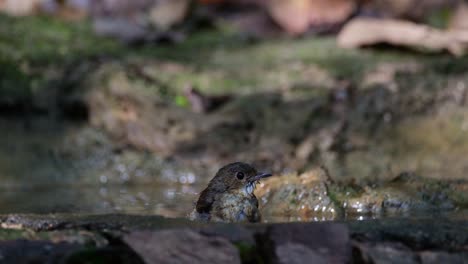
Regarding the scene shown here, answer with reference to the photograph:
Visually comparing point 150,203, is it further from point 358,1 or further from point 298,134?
point 358,1

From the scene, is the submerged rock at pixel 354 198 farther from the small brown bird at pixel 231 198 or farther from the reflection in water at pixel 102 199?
the reflection in water at pixel 102 199

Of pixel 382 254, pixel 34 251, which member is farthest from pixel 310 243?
pixel 34 251

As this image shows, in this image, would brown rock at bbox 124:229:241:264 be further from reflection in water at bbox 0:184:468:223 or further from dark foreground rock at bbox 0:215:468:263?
reflection in water at bbox 0:184:468:223

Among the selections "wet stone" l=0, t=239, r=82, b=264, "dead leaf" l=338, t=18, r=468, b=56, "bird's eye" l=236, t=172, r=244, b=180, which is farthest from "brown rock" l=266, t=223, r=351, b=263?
"dead leaf" l=338, t=18, r=468, b=56

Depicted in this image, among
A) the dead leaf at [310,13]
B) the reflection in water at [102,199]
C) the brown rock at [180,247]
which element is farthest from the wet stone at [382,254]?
the dead leaf at [310,13]

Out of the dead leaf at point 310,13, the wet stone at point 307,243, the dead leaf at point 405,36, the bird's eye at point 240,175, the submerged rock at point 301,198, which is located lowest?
the submerged rock at point 301,198

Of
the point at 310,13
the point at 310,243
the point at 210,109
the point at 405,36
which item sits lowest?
the point at 310,243

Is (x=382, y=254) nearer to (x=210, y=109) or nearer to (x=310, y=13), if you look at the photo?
(x=210, y=109)
